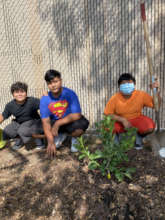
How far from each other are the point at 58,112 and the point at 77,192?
136cm

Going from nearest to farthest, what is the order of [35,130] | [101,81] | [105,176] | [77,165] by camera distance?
[105,176]
[77,165]
[35,130]
[101,81]

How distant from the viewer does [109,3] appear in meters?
3.59

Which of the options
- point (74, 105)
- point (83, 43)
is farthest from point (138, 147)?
point (83, 43)

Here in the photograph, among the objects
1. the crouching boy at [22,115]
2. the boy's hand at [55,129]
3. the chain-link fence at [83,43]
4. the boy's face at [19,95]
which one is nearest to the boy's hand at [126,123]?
the boy's hand at [55,129]

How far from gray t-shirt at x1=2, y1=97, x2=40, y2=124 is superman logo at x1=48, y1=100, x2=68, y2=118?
1.27ft

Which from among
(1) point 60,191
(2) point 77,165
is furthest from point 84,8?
(1) point 60,191

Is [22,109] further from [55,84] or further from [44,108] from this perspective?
[55,84]

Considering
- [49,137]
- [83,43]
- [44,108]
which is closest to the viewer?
[49,137]

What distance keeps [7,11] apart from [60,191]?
11.8 ft

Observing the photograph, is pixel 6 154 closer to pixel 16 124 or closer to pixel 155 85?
pixel 16 124

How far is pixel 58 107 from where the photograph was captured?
3160 millimetres

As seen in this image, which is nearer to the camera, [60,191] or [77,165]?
[60,191]

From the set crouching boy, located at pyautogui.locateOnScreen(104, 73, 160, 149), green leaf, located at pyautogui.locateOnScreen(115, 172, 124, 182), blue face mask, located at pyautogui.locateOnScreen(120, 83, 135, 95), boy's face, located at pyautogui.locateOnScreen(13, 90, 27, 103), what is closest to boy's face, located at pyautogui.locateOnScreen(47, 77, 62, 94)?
boy's face, located at pyautogui.locateOnScreen(13, 90, 27, 103)

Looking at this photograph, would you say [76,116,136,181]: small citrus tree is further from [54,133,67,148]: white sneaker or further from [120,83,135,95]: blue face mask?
[54,133,67,148]: white sneaker
